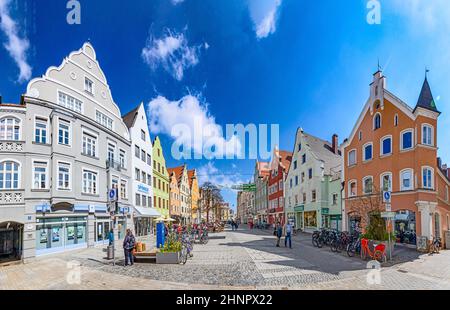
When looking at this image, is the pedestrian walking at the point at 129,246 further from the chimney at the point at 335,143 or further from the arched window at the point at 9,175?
the chimney at the point at 335,143

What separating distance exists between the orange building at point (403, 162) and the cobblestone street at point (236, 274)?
14.4 feet

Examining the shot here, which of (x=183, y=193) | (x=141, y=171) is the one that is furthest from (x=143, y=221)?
(x=183, y=193)

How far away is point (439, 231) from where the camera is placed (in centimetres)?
1891

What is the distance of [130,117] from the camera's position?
3241 centimetres

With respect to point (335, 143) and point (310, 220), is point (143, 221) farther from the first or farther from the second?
point (335, 143)

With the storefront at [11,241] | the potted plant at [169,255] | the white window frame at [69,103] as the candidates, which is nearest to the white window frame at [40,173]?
the storefront at [11,241]

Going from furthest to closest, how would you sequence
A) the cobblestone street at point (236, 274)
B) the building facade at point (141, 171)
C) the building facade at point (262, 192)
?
the building facade at point (262, 192) < the building facade at point (141, 171) < the cobblestone street at point (236, 274)

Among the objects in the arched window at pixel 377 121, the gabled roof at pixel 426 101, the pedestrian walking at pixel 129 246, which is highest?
the gabled roof at pixel 426 101

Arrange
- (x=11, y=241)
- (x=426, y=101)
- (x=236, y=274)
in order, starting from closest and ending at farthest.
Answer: (x=236, y=274), (x=11, y=241), (x=426, y=101)

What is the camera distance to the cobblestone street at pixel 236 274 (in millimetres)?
8938

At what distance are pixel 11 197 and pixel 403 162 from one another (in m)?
24.6

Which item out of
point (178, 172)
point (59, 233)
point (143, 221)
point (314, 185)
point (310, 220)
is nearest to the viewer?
point (59, 233)

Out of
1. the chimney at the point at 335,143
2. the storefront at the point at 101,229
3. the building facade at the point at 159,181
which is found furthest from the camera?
the chimney at the point at 335,143
